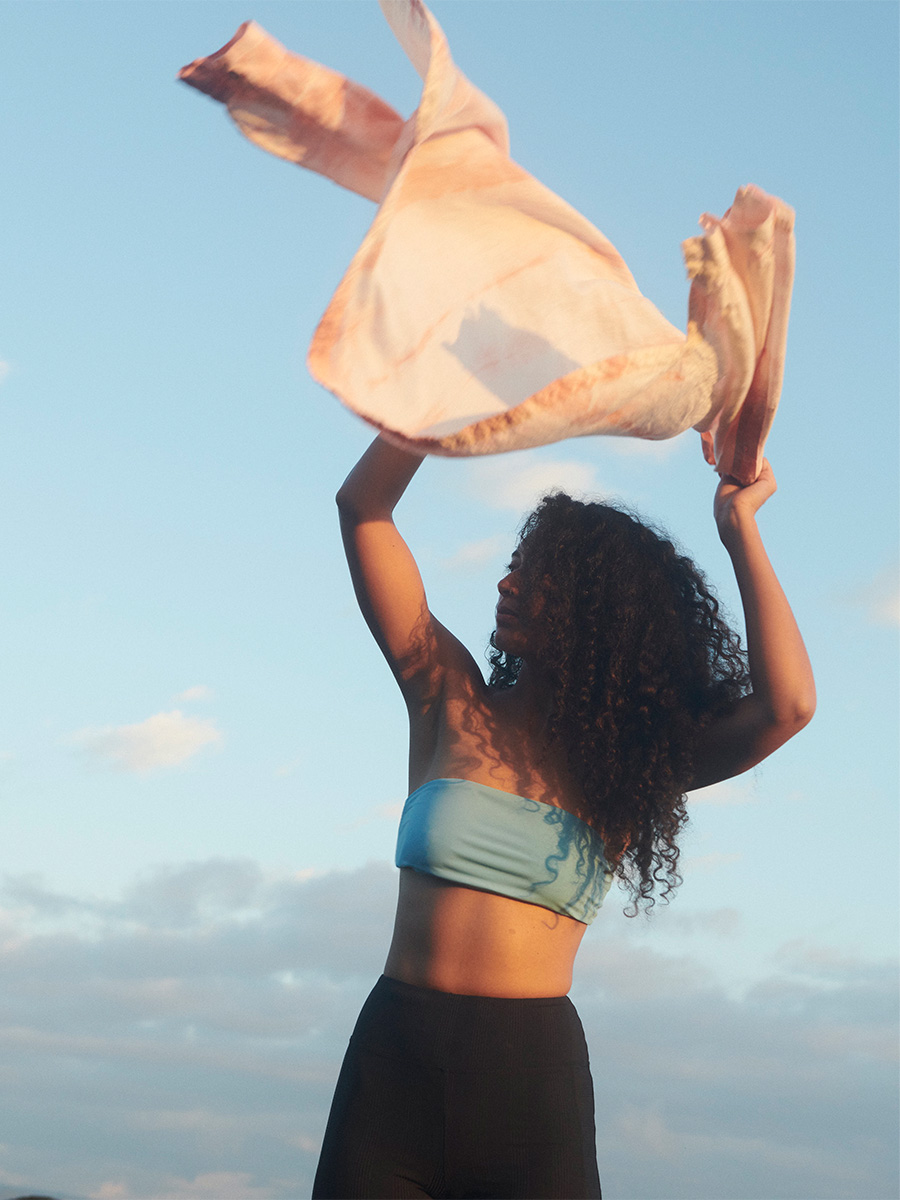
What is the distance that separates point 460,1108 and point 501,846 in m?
0.57

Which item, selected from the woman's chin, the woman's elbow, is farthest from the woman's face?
the woman's elbow

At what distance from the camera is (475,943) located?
103 inches

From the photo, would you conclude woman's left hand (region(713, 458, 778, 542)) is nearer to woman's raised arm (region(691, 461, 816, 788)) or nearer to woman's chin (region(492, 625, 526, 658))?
woman's raised arm (region(691, 461, 816, 788))

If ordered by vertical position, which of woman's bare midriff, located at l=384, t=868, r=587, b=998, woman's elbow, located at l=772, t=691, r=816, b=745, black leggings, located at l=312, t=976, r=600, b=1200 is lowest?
black leggings, located at l=312, t=976, r=600, b=1200

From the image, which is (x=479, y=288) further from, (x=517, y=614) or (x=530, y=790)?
(x=530, y=790)

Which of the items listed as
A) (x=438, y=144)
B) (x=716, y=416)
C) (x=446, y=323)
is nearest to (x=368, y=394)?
(x=446, y=323)

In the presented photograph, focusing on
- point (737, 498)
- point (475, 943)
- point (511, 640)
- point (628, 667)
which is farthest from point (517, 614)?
point (475, 943)

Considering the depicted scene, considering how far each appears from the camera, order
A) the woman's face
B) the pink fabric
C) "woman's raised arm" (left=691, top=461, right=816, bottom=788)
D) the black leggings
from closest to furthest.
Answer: the pink fabric < the black leggings < "woman's raised arm" (left=691, top=461, right=816, bottom=788) < the woman's face

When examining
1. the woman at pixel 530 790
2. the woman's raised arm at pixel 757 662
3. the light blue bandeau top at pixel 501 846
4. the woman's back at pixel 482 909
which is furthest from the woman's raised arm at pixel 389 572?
the woman's raised arm at pixel 757 662

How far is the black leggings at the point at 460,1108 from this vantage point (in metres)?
2.47

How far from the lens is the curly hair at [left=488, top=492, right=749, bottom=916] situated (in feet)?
9.45

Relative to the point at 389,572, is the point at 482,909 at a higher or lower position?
lower

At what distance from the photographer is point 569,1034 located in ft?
8.70

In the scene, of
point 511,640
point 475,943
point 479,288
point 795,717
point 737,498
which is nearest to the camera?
point 479,288
